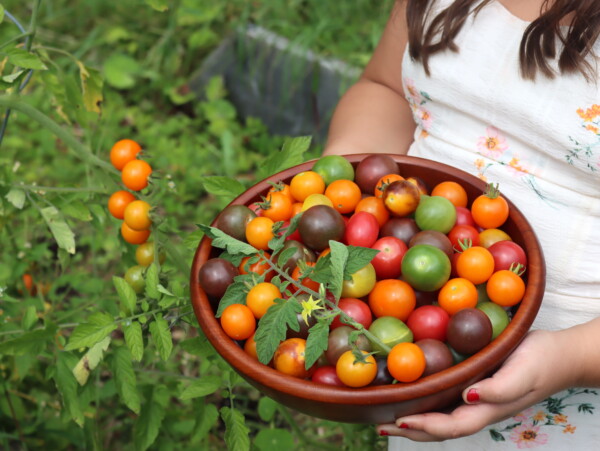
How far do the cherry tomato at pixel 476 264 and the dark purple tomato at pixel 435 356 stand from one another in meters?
0.16

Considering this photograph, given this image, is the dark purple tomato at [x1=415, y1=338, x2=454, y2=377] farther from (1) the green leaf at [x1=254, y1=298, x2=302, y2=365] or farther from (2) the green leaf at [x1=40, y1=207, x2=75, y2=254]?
(2) the green leaf at [x1=40, y1=207, x2=75, y2=254]

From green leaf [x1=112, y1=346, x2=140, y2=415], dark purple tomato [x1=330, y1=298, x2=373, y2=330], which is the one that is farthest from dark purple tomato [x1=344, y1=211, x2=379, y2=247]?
green leaf [x1=112, y1=346, x2=140, y2=415]

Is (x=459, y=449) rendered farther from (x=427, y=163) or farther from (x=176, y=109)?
(x=176, y=109)

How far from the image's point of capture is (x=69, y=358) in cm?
140

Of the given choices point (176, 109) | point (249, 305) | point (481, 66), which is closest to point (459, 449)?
point (249, 305)

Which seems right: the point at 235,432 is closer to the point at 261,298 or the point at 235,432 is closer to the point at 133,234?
the point at 261,298

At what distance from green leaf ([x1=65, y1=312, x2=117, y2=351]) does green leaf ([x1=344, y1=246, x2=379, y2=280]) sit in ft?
1.58

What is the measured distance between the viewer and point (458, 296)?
1121mm

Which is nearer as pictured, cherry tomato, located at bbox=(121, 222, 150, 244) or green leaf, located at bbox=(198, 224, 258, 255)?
green leaf, located at bbox=(198, 224, 258, 255)

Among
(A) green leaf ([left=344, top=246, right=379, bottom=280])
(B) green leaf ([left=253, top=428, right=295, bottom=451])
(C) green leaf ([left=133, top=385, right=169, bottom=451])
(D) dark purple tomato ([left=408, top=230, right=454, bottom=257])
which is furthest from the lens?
(B) green leaf ([left=253, top=428, right=295, bottom=451])

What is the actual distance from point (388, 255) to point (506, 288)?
221mm

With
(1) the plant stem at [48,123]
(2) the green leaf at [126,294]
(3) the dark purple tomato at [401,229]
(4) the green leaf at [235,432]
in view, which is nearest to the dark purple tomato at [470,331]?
(3) the dark purple tomato at [401,229]

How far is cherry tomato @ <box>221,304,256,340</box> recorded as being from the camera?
1089 mm

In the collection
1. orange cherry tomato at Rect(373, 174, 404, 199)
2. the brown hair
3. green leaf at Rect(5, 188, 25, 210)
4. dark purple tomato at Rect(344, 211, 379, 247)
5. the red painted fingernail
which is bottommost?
green leaf at Rect(5, 188, 25, 210)
